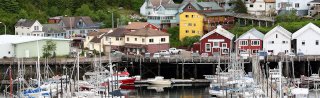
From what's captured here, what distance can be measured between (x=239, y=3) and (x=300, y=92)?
107ft

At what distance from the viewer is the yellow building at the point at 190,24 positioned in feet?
266

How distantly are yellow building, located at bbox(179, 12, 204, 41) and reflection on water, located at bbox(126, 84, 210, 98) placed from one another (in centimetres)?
1410

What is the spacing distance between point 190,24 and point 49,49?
1353cm

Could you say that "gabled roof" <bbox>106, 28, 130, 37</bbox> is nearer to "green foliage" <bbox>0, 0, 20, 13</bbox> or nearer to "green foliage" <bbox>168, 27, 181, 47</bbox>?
"green foliage" <bbox>168, 27, 181, 47</bbox>

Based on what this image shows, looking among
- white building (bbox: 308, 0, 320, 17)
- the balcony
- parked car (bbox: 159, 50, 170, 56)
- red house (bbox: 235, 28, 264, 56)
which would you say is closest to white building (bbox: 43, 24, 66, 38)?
parked car (bbox: 159, 50, 170, 56)

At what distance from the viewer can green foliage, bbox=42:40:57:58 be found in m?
72.4

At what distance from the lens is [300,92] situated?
180 ft

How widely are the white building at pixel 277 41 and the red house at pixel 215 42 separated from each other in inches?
113

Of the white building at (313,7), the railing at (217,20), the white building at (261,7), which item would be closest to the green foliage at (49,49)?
the railing at (217,20)

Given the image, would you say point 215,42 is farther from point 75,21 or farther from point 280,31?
point 75,21

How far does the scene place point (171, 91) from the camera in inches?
2559

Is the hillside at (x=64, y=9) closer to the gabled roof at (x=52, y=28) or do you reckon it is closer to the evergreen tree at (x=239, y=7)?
the gabled roof at (x=52, y=28)

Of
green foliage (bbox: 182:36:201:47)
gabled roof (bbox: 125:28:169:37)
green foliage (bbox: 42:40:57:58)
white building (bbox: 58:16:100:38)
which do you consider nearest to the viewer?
green foliage (bbox: 42:40:57:58)

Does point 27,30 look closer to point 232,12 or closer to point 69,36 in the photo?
point 69,36
